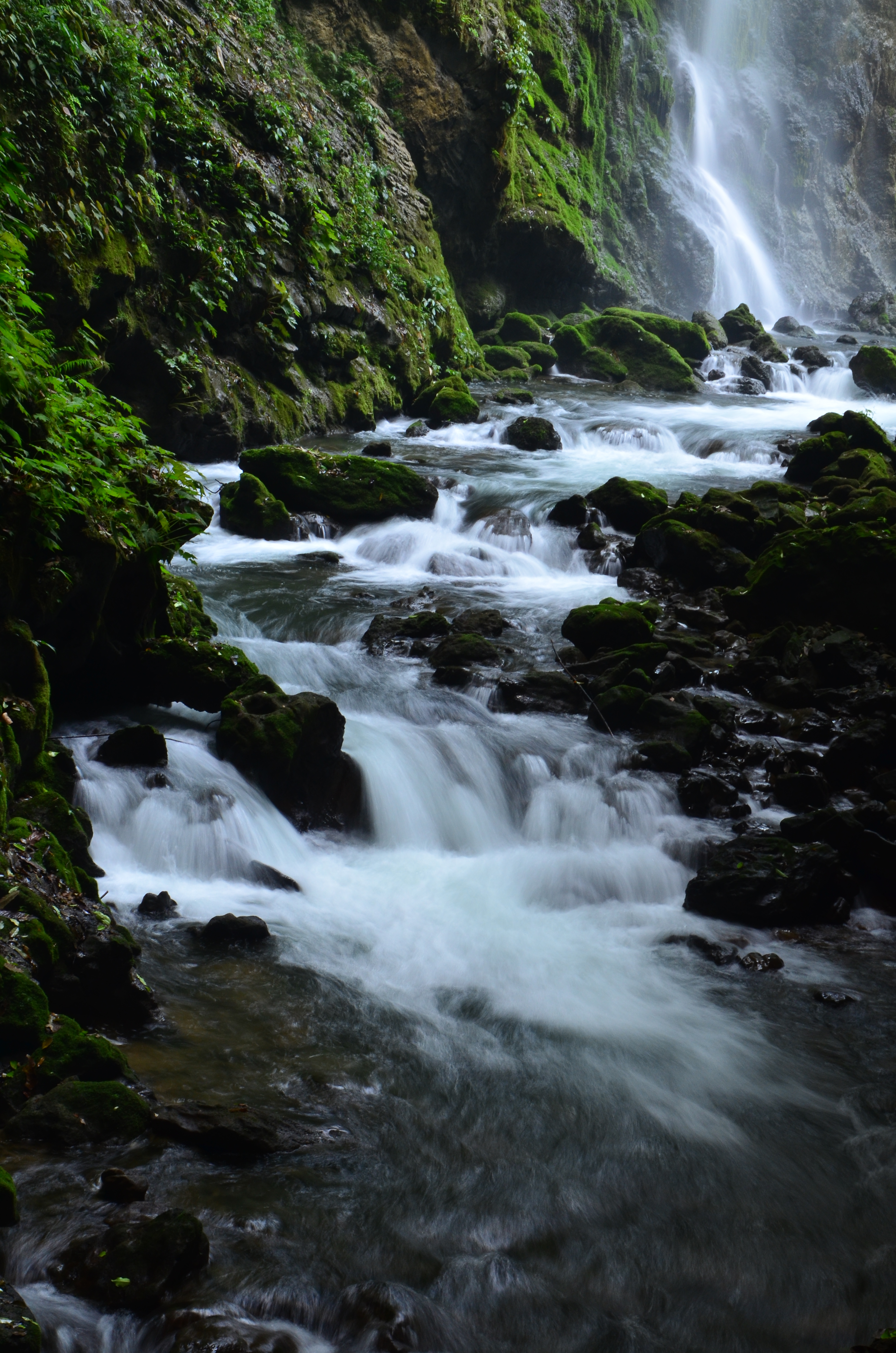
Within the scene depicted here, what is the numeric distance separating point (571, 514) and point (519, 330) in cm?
1613

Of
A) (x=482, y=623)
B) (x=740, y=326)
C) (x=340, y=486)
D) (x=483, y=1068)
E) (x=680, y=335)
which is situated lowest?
(x=483, y=1068)

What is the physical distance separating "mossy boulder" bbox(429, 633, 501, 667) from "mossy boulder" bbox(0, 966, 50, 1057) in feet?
18.8

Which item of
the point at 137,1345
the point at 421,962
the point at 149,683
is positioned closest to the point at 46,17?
the point at 149,683

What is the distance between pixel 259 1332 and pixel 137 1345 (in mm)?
329

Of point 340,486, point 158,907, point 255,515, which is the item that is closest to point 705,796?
point 158,907

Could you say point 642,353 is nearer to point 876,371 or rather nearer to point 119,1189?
point 876,371

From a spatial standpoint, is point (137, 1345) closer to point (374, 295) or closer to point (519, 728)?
point (519, 728)

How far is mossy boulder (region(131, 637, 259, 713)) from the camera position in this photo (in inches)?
272

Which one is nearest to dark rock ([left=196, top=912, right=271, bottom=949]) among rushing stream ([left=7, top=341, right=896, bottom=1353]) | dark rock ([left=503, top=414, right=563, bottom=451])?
rushing stream ([left=7, top=341, right=896, bottom=1353])

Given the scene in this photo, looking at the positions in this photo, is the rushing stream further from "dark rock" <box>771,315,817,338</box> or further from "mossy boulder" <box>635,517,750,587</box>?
"dark rock" <box>771,315,817,338</box>

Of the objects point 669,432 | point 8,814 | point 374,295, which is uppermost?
point 374,295

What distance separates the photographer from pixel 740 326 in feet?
103

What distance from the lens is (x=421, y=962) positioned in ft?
17.0

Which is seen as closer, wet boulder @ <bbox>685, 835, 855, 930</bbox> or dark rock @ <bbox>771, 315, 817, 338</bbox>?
wet boulder @ <bbox>685, 835, 855, 930</bbox>
